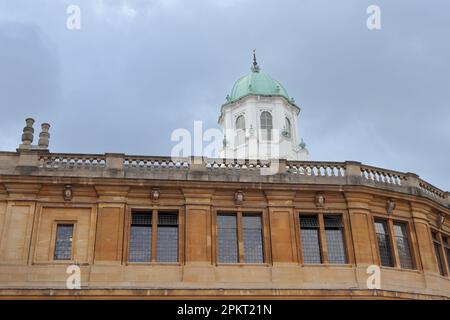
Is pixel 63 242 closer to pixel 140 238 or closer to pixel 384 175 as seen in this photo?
pixel 140 238

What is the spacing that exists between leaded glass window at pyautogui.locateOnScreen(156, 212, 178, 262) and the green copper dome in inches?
1402

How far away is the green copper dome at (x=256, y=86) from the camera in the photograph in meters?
57.2

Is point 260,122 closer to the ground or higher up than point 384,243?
higher up

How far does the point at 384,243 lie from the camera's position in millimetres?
23000

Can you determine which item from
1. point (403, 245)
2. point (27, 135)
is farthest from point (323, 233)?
point (27, 135)

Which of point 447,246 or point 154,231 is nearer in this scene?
point 154,231

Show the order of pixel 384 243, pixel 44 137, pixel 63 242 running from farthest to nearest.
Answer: pixel 44 137, pixel 384 243, pixel 63 242

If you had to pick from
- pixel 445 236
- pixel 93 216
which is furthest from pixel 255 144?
pixel 93 216

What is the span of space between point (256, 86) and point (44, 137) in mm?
35732

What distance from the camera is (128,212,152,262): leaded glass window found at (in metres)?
21.3

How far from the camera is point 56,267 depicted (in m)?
20.4

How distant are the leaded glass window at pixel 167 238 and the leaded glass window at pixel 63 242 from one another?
3.27 m

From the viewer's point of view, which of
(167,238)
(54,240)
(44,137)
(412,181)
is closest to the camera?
(54,240)

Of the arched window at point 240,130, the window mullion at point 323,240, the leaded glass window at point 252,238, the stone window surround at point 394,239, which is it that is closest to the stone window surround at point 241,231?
the leaded glass window at point 252,238
